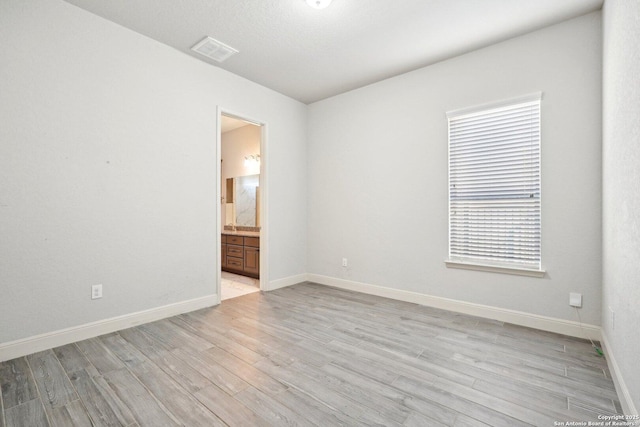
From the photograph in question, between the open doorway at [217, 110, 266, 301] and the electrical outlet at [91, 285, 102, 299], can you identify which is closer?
the electrical outlet at [91, 285, 102, 299]

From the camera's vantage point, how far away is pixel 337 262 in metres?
4.49

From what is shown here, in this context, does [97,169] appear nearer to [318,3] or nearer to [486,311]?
[318,3]

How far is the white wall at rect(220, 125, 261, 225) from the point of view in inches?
235

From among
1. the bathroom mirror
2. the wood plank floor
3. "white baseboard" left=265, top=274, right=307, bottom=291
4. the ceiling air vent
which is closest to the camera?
the wood plank floor

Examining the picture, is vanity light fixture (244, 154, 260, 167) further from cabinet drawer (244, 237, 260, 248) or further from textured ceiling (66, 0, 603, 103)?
textured ceiling (66, 0, 603, 103)

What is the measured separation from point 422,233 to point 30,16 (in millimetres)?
4190

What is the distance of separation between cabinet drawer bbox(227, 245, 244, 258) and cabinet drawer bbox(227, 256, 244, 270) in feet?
0.25

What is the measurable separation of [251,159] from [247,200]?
84 centimetres

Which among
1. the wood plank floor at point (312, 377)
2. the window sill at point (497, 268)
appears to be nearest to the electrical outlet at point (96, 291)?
the wood plank floor at point (312, 377)

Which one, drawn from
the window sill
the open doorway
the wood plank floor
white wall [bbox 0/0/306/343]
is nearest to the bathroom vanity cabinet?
the open doorway

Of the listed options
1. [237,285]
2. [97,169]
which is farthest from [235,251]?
[97,169]

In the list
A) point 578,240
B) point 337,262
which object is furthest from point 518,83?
point 337,262

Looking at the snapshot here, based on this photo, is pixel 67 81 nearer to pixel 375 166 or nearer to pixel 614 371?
pixel 375 166

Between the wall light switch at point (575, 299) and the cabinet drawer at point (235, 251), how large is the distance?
14.9ft
